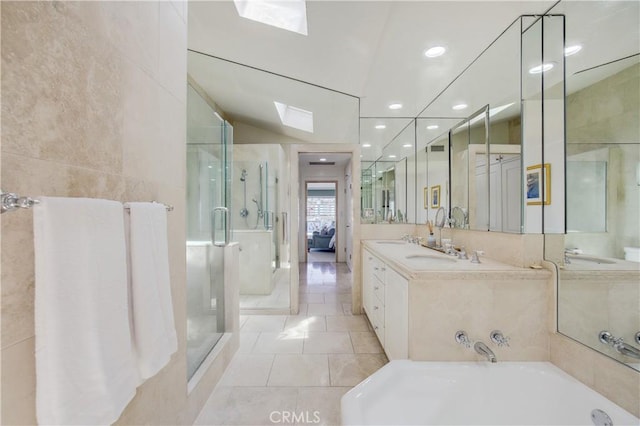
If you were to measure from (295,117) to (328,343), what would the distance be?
342cm

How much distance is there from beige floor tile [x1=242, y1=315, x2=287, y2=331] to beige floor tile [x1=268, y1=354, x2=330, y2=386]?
594mm

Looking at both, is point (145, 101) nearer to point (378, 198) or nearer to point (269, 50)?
point (269, 50)

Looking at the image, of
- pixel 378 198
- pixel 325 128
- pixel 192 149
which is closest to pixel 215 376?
pixel 192 149

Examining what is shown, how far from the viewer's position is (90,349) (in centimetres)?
64

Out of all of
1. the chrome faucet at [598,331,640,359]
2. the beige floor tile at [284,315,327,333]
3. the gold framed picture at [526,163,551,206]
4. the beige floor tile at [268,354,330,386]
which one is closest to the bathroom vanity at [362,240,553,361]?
the chrome faucet at [598,331,640,359]

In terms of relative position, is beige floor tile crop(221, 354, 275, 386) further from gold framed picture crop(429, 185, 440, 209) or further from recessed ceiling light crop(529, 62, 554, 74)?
recessed ceiling light crop(529, 62, 554, 74)

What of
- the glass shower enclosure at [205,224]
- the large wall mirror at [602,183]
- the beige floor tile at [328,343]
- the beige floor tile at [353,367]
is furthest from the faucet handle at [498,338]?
the glass shower enclosure at [205,224]

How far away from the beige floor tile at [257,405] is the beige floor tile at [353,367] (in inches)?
13.9

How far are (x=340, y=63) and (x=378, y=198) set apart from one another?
5.47 feet

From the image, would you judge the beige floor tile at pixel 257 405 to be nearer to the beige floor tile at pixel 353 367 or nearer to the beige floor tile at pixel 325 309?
the beige floor tile at pixel 353 367

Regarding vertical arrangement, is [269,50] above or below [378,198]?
above

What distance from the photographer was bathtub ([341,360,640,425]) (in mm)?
1187

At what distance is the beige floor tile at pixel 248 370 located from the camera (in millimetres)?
1905

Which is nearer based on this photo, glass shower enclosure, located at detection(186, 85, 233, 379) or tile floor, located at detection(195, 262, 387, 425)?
tile floor, located at detection(195, 262, 387, 425)
